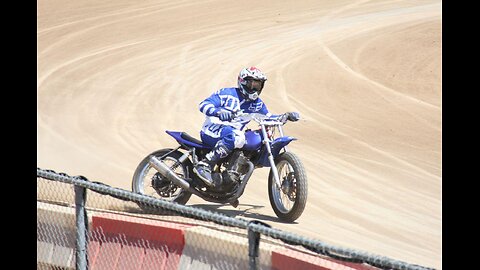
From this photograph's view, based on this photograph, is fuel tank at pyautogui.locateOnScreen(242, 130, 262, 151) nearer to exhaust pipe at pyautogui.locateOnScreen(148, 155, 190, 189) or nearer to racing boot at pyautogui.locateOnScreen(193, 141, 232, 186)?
racing boot at pyautogui.locateOnScreen(193, 141, 232, 186)

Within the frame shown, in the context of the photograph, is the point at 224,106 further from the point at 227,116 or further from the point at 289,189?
the point at 289,189

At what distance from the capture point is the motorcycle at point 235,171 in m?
10.9

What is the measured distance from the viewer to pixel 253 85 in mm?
11219

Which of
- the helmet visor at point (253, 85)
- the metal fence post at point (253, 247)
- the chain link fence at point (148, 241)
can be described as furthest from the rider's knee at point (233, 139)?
the metal fence post at point (253, 247)

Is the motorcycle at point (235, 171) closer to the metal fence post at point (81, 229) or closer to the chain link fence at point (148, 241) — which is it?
the chain link fence at point (148, 241)

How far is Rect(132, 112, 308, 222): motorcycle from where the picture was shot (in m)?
10.9

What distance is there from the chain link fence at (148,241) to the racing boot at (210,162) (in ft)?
8.34

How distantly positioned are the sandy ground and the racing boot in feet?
2.96
